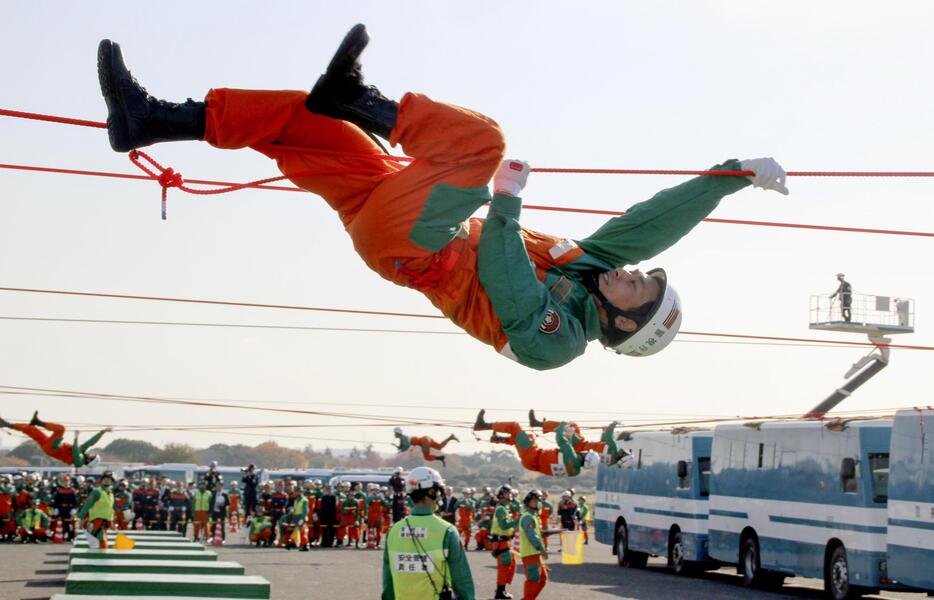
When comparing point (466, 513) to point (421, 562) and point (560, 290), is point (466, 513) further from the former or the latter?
point (560, 290)

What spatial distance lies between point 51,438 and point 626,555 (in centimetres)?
1387

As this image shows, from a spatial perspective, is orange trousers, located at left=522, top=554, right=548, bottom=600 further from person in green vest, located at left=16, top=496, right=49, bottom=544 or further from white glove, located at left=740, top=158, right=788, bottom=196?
person in green vest, located at left=16, top=496, right=49, bottom=544

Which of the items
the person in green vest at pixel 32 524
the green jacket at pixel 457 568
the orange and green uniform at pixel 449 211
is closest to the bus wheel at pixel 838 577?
the green jacket at pixel 457 568

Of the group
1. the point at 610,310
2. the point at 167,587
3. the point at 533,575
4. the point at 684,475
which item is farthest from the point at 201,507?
the point at 610,310

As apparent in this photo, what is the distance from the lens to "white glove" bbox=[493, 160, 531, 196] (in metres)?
5.19

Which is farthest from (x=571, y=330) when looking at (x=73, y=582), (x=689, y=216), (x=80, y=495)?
(x=80, y=495)

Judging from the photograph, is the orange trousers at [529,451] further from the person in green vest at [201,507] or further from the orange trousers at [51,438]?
the person in green vest at [201,507]

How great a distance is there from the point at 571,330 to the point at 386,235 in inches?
37.7

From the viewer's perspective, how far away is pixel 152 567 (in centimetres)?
1355

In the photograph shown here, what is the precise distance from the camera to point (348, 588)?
69.7 feet

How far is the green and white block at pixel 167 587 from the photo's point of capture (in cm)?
1139

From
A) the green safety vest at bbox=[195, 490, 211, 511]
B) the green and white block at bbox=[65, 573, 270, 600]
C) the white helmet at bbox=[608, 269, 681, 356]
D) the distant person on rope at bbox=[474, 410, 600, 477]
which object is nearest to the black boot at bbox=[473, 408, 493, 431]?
the distant person on rope at bbox=[474, 410, 600, 477]

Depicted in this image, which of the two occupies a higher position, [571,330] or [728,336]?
[728,336]

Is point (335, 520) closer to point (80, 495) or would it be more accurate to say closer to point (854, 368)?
point (80, 495)
